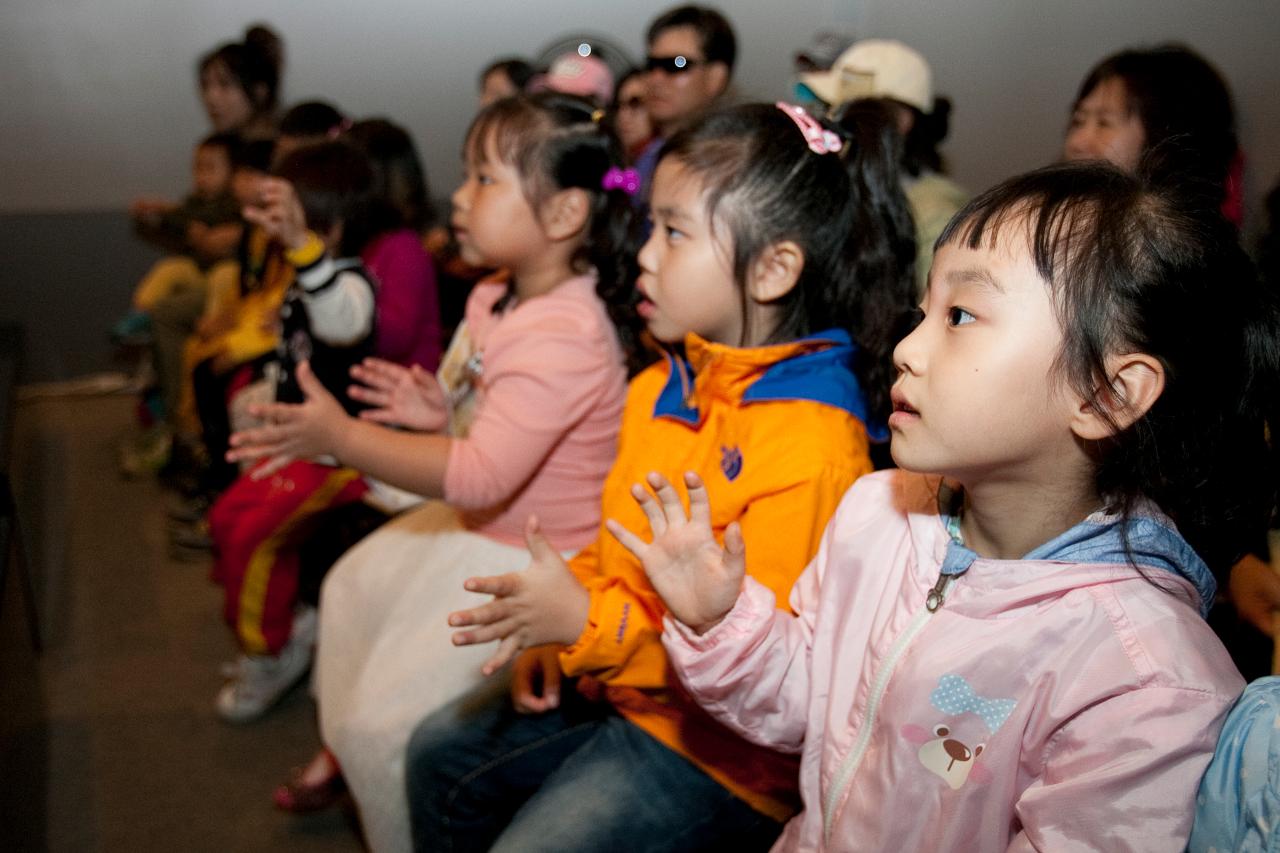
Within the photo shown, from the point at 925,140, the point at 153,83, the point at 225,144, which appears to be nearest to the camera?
the point at 925,140

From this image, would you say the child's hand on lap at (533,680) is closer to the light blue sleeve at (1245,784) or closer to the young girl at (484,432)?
the young girl at (484,432)

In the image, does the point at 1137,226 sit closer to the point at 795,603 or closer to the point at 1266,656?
the point at 795,603

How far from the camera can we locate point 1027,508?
0.85m

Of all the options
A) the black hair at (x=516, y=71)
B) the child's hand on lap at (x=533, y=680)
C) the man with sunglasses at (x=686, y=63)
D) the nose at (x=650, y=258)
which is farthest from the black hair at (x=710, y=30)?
the child's hand on lap at (x=533, y=680)

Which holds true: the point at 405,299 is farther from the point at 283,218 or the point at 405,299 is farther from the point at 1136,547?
the point at 1136,547

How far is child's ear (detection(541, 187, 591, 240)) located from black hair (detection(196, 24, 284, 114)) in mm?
2440

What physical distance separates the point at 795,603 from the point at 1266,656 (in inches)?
23.6

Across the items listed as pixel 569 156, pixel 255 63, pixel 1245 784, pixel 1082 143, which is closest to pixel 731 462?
pixel 1245 784

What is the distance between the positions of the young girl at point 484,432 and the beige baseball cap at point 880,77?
2.55 feet

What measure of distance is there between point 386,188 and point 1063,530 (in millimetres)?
1800

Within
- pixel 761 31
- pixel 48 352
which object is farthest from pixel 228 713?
pixel 761 31

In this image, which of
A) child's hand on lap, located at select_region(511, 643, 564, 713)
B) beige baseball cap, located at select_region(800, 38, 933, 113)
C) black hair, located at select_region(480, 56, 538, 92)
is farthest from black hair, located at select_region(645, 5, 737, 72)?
child's hand on lap, located at select_region(511, 643, 564, 713)

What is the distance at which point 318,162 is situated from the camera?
7.01 ft

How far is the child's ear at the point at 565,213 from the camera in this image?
1539 millimetres
